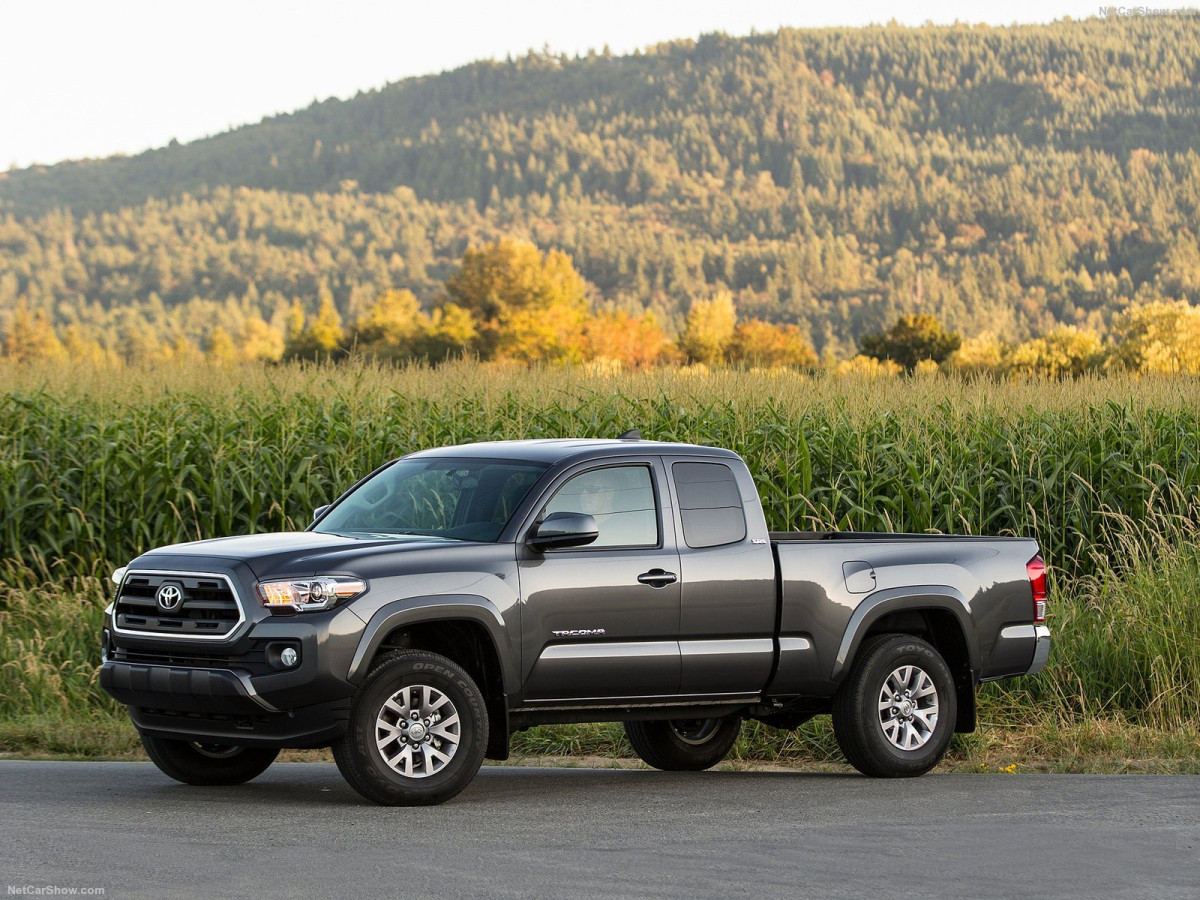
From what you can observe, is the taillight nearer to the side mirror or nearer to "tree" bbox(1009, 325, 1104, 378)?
the side mirror

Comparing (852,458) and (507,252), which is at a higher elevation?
(507,252)

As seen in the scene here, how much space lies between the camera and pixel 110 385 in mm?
19406

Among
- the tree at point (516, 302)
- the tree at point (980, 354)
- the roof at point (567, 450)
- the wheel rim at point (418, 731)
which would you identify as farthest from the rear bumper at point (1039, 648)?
the tree at point (516, 302)

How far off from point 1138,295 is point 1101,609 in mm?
141286

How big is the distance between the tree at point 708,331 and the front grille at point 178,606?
9972 cm

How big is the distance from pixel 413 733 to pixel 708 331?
5016 inches

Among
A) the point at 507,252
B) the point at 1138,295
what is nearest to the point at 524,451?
the point at 507,252

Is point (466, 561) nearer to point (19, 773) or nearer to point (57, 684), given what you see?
point (19, 773)

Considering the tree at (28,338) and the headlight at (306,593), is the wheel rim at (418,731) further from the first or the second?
the tree at (28,338)

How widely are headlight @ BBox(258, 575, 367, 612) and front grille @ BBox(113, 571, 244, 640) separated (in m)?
0.18

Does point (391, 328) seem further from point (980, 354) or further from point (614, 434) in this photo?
point (614, 434)

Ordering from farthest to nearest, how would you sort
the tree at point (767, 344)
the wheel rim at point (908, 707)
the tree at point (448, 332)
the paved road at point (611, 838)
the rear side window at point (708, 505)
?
1. the tree at point (767, 344)
2. the tree at point (448, 332)
3. the wheel rim at point (908, 707)
4. the rear side window at point (708, 505)
5. the paved road at point (611, 838)

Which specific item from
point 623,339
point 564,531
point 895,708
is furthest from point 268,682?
point 623,339

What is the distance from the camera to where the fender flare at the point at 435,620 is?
8.95 m
